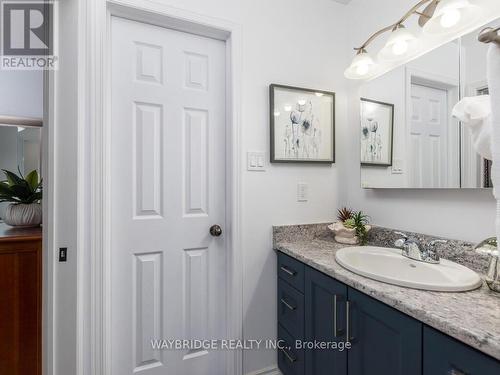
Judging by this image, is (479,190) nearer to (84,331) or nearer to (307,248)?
(307,248)

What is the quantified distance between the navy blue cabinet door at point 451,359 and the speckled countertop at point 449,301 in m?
0.03

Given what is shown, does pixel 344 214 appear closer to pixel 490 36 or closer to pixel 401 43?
pixel 401 43

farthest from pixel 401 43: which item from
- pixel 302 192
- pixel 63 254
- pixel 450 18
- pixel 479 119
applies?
pixel 63 254

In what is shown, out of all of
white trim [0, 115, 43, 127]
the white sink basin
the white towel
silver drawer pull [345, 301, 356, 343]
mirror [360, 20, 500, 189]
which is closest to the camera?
the white towel

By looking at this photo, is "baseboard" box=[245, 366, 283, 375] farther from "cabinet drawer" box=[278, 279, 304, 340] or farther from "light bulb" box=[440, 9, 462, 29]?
"light bulb" box=[440, 9, 462, 29]

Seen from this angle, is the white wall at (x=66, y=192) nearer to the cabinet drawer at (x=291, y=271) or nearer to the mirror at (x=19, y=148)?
the cabinet drawer at (x=291, y=271)

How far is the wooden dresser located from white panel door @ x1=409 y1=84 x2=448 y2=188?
6.75 ft

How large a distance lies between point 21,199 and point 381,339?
2.15 meters

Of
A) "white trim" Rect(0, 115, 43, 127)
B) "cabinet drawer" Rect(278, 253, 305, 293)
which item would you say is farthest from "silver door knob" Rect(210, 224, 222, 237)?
"white trim" Rect(0, 115, 43, 127)

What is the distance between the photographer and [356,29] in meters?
1.69

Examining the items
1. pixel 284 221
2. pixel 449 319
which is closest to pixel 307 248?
pixel 284 221

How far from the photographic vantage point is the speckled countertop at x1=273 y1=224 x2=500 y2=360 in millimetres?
604

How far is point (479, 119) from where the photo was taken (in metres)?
0.75

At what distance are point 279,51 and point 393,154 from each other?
91cm
